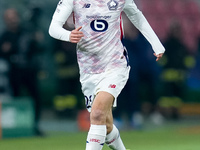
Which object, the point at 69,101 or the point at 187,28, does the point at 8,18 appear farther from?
the point at 187,28

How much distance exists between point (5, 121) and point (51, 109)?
4.29 metres

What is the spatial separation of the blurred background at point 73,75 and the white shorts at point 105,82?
591 cm

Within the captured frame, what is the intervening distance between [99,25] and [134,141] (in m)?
4.86

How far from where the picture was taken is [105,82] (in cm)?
947

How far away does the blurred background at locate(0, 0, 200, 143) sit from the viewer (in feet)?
51.0

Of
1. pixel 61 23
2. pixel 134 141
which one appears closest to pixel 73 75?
pixel 134 141

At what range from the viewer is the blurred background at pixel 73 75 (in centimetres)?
1554

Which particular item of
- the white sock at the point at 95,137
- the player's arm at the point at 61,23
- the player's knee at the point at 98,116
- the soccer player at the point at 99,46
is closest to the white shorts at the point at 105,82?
the soccer player at the point at 99,46

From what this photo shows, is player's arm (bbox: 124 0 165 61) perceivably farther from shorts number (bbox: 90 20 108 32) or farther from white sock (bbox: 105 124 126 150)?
white sock (bbox: 105 124 126 150)

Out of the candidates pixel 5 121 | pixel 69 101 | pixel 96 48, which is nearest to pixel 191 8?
pixel 69 101

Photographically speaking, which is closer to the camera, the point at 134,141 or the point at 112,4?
the point at 112,4

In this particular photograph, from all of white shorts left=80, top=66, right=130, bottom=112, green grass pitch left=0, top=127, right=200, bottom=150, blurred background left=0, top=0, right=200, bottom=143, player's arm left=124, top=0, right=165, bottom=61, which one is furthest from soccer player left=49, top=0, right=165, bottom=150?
blurred background left=0, top=0, right=200, bottom=143

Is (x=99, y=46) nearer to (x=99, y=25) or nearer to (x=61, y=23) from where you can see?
(x=99, y=25)

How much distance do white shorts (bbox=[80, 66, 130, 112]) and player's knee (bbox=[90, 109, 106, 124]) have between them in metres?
0.34
